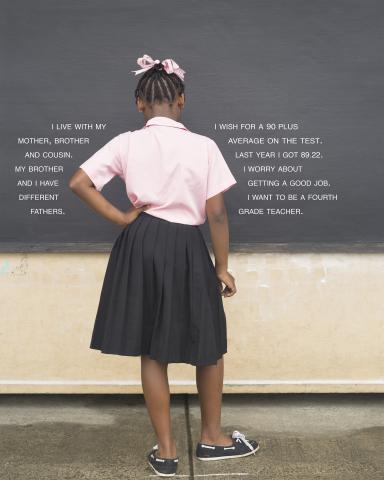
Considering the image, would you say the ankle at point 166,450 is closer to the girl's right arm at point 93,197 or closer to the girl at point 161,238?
the girl at point 161,238

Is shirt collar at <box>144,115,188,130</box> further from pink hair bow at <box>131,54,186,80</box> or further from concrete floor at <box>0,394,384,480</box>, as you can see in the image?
concrete floor at <box>0,394,384,480</box>

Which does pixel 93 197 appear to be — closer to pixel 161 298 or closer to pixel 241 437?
pixel 161 298

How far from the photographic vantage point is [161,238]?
3.01m

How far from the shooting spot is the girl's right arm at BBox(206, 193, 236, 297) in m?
3.04

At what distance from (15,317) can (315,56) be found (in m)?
2.15

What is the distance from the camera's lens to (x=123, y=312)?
9.91 ft

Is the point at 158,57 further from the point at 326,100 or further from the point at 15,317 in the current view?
the point at 15,317

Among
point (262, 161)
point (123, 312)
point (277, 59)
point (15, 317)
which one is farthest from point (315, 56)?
point (15, 317)

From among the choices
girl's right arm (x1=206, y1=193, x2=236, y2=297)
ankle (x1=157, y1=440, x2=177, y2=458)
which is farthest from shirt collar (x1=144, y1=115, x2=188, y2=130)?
ankle (x1=157, y1=440, x2=177, y2=458)

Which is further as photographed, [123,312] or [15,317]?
[15,317]

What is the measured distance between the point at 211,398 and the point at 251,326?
874mm

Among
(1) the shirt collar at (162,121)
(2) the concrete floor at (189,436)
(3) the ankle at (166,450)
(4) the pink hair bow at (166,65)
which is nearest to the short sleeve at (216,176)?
(1) the shirt collar at (162,121)

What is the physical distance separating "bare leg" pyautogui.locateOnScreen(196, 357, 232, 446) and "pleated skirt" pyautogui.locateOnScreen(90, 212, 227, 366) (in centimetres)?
15

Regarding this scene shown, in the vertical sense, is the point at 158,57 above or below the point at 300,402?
above
